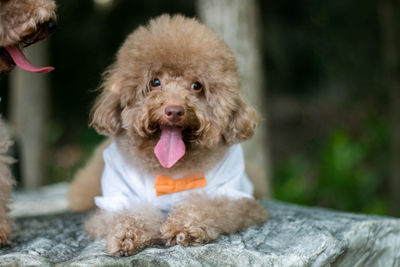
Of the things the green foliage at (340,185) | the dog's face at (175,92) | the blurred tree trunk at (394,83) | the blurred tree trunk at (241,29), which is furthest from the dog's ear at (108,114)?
the blurred tree trunk at (394,83)

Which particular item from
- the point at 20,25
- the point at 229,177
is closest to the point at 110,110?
the point at 20,25

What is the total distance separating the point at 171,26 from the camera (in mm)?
2988

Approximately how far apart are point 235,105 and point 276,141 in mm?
7792

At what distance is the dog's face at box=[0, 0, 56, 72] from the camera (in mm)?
2600

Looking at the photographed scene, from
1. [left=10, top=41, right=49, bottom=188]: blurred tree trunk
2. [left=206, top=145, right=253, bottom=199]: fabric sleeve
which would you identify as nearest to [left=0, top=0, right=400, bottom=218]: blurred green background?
[left=10, top=41, right=49, bottom=188]: blurred tree trunk

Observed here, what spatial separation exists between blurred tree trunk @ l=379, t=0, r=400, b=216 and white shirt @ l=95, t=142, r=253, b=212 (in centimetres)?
390

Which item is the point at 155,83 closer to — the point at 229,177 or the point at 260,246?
the point at 229,177

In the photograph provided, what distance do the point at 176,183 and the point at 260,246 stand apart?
2.11 feet

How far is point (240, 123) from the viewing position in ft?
9.91

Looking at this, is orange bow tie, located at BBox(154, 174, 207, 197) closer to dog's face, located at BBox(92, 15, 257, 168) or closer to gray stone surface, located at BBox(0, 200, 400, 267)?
dog's face, located at BBox(92, 15, 257, 168)

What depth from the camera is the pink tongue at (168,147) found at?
2781mm

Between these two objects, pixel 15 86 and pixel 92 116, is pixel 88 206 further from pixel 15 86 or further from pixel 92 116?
pixel 15 86

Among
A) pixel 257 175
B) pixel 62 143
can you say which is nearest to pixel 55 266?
pixel 257 175

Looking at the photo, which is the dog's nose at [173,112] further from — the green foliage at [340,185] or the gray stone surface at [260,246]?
the green foliage at [340,185]
